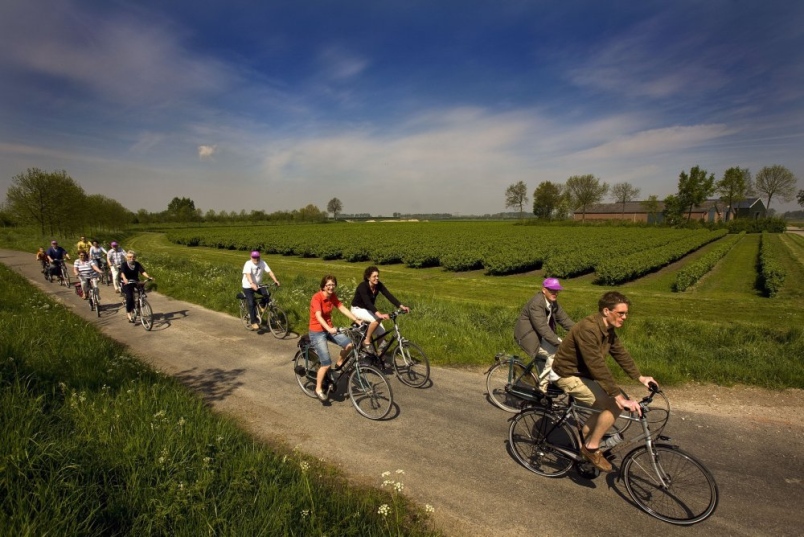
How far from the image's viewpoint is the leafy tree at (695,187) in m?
72.8

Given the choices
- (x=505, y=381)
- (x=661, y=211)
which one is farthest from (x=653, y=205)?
(x=505, y=381)

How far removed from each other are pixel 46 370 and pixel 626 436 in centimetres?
850

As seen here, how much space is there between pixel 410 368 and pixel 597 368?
3.91 m

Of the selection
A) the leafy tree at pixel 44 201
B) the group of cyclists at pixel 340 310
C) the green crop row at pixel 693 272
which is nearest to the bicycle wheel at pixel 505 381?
the group of cyclists at pixel 340 310

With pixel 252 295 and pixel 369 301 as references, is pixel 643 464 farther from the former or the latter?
pixel 252 295

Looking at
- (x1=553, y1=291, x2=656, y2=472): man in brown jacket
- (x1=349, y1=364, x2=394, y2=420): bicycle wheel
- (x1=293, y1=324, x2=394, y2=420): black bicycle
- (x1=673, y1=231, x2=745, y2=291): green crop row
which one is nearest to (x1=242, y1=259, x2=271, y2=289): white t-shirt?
(x1=293, y1=324, x2=394, y2=420): black bicycle

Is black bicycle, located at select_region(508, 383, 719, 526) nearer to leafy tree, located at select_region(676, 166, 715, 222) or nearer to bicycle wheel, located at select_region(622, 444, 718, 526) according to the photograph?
bicycle wheel, located at select_region(622, 444, 718, 526)

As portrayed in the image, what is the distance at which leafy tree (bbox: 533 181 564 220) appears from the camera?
385ft

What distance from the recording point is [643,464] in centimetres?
412

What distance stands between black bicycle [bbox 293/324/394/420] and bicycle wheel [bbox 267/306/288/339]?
3.26 meters

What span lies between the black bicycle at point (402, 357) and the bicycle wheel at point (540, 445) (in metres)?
2.38

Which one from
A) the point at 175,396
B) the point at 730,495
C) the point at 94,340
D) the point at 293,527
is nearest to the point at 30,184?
the point at 94,340

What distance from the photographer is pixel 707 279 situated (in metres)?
25.9

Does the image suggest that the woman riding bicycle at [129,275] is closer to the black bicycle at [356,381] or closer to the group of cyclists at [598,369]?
the black bicycle at [356,381]
